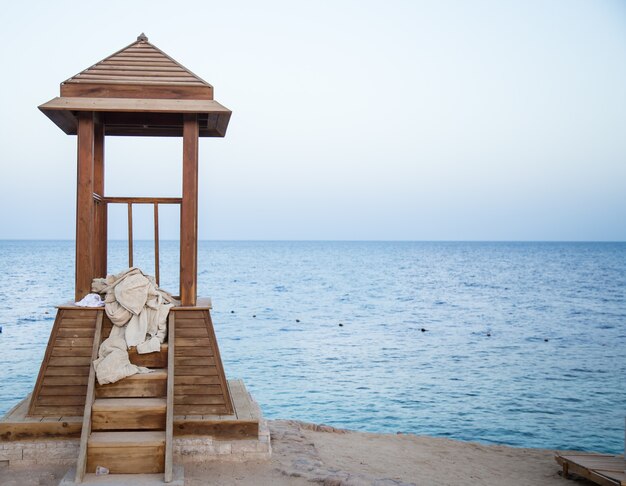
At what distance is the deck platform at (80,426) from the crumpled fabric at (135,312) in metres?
0.78

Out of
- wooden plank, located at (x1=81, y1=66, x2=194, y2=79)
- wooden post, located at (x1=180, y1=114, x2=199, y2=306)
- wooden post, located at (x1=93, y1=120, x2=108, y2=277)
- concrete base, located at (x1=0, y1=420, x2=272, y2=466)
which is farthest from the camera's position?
wooden post, located at (x1=93, y1=120, x2=108, y2=277)

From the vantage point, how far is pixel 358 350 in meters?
25.9

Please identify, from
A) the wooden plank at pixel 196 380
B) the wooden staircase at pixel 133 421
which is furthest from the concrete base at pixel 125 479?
the wooden plank at pixel 196 380

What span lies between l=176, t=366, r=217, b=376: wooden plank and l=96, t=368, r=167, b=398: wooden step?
0.31 metres

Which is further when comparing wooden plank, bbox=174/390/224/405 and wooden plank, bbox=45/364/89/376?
wooden plank, bbox=174/390/224/405

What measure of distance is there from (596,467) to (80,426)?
6.77 m

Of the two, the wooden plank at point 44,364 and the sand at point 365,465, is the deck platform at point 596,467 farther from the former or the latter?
the wooden plank at point 44,364

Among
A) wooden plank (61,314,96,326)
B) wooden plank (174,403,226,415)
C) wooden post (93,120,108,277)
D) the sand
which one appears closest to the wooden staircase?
wooden plank (61,314,96,326)

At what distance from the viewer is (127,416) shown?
7004 millimetres

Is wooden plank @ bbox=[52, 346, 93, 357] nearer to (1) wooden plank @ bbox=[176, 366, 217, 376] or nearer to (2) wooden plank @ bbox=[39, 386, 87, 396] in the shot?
(2) wooden plank @ bbox=[39, 386, 87, 396]

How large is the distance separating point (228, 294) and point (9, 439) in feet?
146

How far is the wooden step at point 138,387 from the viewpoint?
24.1 feet

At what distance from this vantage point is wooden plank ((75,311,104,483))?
640 cm

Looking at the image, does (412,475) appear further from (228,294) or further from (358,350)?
(228,294)
